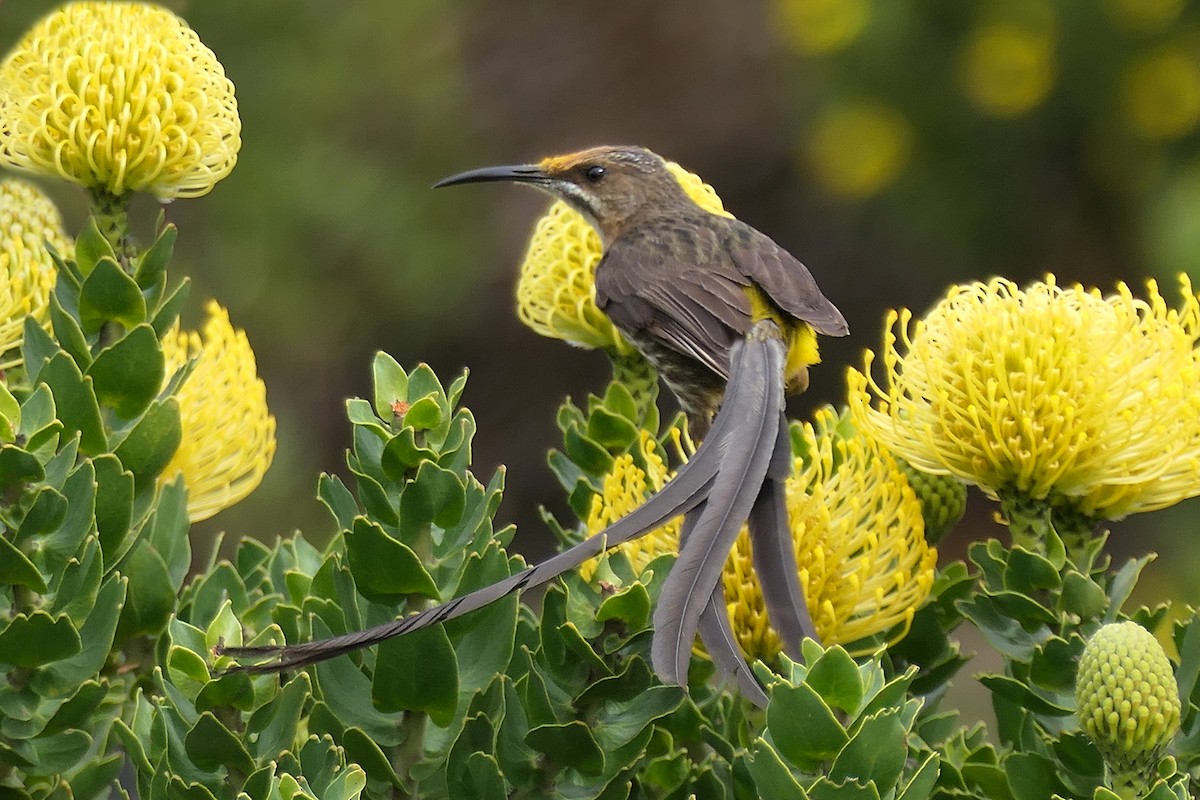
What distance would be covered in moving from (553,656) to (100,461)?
24.2 inches

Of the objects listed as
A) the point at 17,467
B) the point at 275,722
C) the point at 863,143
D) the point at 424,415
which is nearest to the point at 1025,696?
the point at 424,415

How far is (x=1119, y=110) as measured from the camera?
952cm

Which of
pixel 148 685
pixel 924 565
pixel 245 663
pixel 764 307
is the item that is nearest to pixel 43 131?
pixel 148 685

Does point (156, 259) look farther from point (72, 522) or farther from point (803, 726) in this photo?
point (803, 726)

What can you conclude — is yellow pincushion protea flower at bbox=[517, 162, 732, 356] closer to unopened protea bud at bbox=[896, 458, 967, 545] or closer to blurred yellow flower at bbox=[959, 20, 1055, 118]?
unopened protea bud at bbox=[896, 458, 967, 545]

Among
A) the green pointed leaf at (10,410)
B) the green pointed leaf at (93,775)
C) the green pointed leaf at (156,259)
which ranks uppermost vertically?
the green pointed leaf at (156,259)

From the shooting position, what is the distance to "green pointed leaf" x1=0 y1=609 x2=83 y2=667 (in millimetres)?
1862

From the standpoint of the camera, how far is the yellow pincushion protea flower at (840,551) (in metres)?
2.24

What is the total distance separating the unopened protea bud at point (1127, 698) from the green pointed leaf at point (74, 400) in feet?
4.19

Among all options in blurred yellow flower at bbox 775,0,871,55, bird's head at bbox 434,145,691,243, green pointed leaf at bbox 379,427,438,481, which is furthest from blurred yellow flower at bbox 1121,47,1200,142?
green pointed leaf at bbox 379,427,438,481

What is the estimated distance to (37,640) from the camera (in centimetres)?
189

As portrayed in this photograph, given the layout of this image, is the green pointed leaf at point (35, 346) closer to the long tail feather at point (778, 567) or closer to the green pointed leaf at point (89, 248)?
the green pointed leaf at point (89, 248)

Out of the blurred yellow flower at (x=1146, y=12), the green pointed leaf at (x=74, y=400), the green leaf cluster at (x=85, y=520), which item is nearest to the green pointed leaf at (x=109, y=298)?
the green leaf cluster at (x=85, y=520)

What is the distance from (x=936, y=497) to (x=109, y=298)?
1.27m
